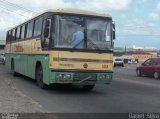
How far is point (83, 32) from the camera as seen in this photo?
17.2 meters

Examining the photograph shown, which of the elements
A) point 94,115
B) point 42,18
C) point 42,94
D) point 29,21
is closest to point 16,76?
point 29,21

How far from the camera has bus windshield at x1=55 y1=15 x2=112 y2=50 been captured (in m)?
16.9

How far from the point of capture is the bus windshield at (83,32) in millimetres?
16938

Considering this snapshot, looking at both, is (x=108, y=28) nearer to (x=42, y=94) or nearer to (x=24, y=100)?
(x=42, y=94)

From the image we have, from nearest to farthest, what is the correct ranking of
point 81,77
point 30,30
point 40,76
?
point 81,77
point 40,76
point 30,30

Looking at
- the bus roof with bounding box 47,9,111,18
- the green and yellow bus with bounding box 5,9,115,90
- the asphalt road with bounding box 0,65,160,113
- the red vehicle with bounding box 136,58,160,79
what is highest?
the bus roof with bounding box 47,9,111,18

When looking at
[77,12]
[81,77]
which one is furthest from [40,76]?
[77,12]

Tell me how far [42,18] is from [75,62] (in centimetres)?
312

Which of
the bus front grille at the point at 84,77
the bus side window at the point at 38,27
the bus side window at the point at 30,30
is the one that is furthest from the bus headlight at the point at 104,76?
the bus side window at the point at 30,30

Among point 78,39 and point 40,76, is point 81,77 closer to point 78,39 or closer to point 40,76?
point 78,39

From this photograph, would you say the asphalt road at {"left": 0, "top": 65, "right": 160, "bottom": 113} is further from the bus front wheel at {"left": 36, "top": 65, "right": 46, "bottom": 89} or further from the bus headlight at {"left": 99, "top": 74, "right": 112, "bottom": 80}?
the bus headlight at {"left": 99, "top": 74, "right": 112, "bottom": 80}

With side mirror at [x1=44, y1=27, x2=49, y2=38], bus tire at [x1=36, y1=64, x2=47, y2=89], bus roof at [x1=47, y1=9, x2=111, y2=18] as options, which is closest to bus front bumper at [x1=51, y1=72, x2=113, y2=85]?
side mirror at [x1=44, y1=27, x2=49, y2=38]

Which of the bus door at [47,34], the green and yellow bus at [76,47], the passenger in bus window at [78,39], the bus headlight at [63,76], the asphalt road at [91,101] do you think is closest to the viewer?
the asphalt road at [91,101]

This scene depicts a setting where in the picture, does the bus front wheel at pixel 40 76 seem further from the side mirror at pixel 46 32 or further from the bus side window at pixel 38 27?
the side mirror at pixel 46 32
